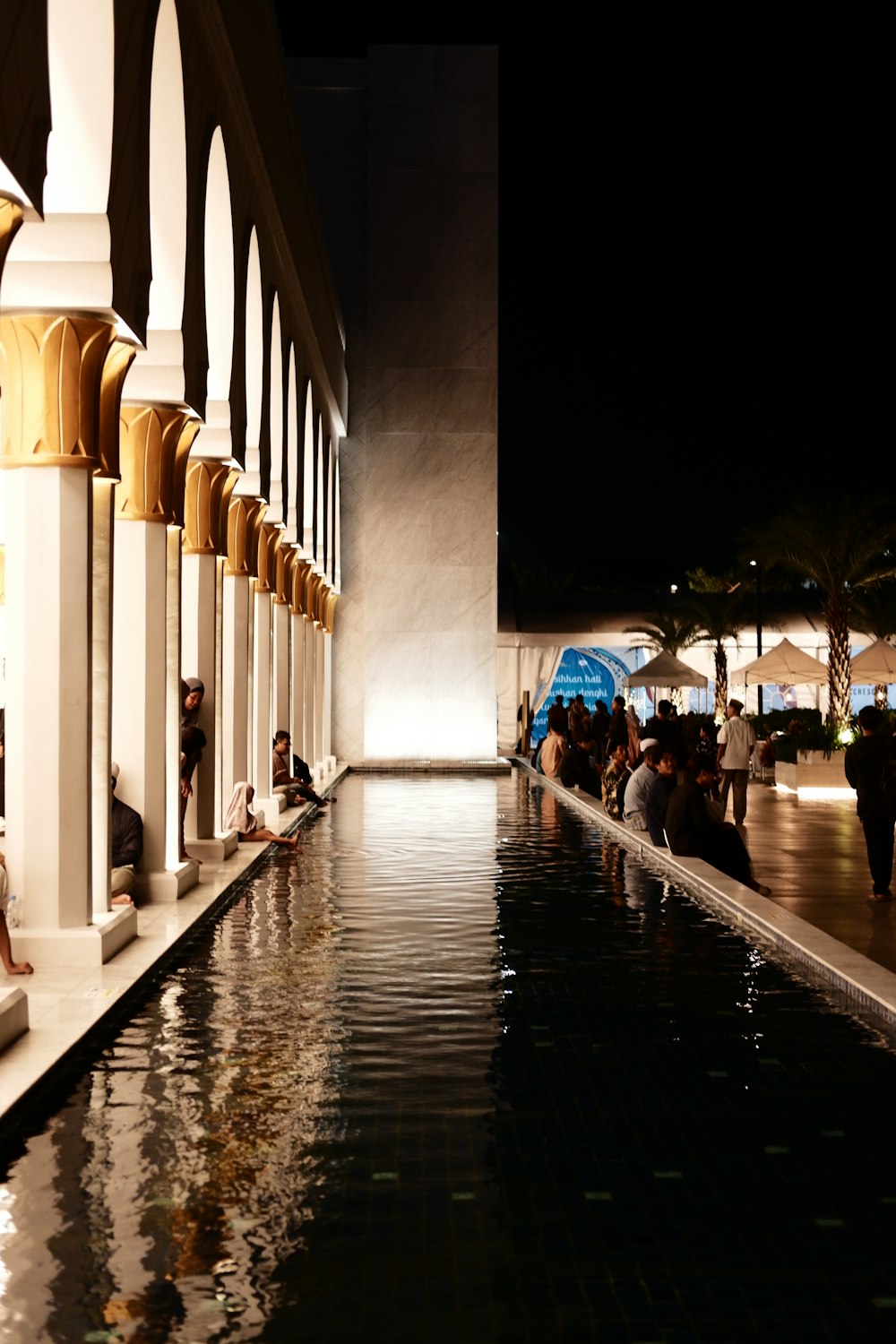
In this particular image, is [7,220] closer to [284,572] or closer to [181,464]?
[181,464]

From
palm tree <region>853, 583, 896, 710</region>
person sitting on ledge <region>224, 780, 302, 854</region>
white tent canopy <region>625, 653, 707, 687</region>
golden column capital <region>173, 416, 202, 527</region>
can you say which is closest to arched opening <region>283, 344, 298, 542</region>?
person sitting on ledge <region>224, 780, 302, 854</region>

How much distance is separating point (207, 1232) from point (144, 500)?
669 cm

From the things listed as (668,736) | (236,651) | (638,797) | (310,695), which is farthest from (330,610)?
(638,797)

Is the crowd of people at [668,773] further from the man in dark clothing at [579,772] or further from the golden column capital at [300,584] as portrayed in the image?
the golden column capital at [300,584]

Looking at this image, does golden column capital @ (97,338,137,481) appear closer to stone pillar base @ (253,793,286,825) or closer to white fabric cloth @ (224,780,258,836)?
white fabric cloth @ (224,780,258,836)

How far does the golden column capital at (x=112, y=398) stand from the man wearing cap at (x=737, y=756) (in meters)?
11.2

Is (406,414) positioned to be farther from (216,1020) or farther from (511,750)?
(216,1020)

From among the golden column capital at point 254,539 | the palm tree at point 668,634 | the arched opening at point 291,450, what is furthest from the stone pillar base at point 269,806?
the palm tree at point 668,634

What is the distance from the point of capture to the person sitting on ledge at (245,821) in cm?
A: 1436

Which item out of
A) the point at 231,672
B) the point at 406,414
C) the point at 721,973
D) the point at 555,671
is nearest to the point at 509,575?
the point at 555,671

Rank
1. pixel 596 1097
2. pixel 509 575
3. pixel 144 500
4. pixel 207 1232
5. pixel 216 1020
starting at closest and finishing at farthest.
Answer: pixel 207 1232, pixel 596 1097, pixel 216 1020, pixel 144 500, pixel 509 575

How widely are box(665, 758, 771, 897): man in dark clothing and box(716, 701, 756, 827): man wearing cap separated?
20.5 feet

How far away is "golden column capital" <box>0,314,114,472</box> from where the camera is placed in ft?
25.8

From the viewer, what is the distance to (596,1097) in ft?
19.0
